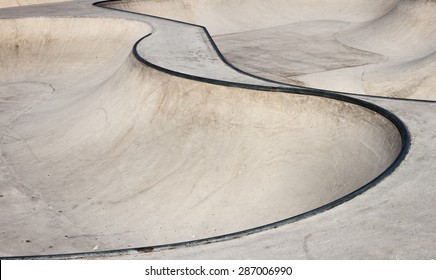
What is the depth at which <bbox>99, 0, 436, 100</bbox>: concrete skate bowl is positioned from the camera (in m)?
18.7

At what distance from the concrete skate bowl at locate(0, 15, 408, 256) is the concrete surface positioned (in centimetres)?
3

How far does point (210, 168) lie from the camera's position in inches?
470

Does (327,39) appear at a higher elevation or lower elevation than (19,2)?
higher

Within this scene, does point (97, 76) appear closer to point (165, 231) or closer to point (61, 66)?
point (61, 66)

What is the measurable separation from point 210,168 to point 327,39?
52.0 ft

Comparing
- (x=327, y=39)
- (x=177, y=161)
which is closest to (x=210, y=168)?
(x=177, y=161)

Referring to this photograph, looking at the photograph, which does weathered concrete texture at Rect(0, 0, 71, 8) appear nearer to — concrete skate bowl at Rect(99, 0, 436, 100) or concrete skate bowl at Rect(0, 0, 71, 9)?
concrete skate bowl at Rect(0, 0, 71, 9)

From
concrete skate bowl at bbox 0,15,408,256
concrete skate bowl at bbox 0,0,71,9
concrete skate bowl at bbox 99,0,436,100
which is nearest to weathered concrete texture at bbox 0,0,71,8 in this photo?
concrete skate bowl at bbox 0,0,71,9

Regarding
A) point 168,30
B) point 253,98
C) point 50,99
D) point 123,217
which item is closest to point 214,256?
point 123,217

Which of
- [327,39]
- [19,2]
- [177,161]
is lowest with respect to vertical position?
[177,161]

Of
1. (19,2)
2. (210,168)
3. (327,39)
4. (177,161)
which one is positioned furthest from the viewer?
(19,2)

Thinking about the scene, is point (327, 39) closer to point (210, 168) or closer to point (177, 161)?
point (177, 161)

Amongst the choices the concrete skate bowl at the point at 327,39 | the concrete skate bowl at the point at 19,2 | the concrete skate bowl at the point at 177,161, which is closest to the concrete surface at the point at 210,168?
the concrete skate bowl at the point at 177,161

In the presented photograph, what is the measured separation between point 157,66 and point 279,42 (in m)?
11.7
